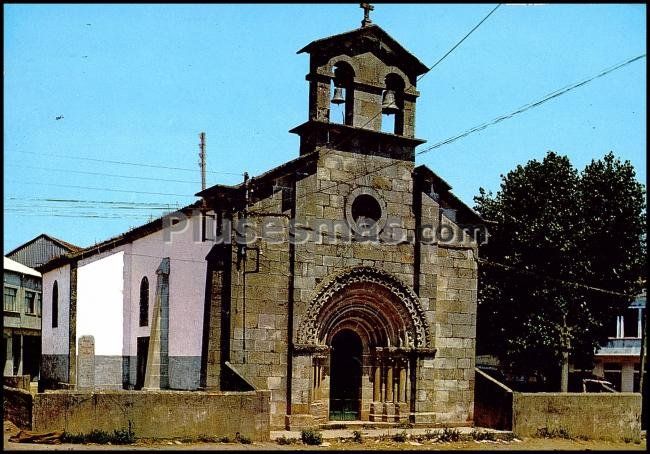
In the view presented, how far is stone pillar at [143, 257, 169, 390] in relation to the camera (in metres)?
24.6

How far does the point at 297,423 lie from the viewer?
20.3 m

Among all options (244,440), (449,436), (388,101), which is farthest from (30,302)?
(449,436)

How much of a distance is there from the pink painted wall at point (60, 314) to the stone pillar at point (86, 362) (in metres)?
1.46

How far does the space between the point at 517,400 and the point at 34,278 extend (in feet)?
115

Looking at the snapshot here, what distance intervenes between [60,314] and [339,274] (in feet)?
55.6

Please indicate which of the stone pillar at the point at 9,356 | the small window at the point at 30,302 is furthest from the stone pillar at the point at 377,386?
the small window at the point at 30,302

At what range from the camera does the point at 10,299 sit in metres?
45.7

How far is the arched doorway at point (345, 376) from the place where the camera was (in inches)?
879

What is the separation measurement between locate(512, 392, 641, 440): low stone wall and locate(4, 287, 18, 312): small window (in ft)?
107

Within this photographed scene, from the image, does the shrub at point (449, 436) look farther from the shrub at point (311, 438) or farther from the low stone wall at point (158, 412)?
the low stone wall at point (158, 412)

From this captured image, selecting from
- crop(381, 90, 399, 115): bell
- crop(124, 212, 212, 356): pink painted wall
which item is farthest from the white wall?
crop(381, 90, 399, 115): bell

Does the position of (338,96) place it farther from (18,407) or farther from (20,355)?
(20,355)

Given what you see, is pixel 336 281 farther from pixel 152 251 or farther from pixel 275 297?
pixel 152 251

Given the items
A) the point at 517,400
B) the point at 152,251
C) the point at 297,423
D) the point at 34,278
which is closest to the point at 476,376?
the point at 517,400
